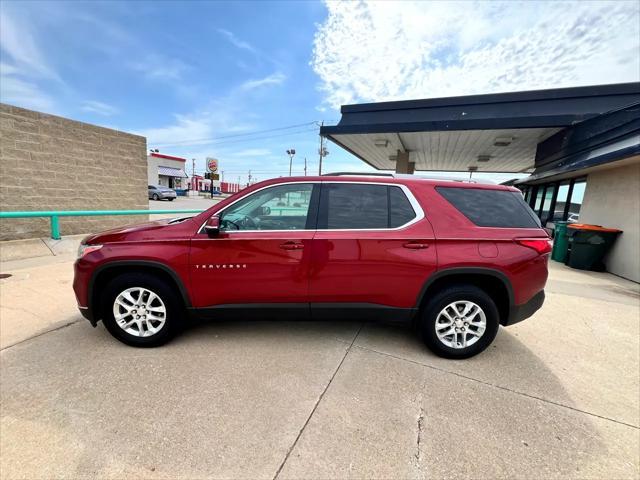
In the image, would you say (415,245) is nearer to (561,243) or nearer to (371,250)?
(371,250)

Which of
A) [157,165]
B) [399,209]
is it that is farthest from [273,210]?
[157,165]

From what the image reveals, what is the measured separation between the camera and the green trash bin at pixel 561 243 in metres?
8.23

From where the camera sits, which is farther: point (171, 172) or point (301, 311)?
point (171, 172)

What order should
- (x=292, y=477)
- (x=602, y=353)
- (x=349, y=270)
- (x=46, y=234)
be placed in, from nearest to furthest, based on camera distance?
(x=292, y=477), (x=349, y=270), (x=602, y=353), (x=46, y=234)

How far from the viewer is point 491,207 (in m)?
3.07

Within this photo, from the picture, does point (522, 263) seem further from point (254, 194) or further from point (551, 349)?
point (254, 194)

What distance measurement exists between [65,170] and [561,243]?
511 inches

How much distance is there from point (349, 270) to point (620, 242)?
8.25m

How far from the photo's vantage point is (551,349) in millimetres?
3381

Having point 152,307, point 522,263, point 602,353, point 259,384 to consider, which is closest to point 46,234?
point 152,307

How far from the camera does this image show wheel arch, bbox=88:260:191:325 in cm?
292

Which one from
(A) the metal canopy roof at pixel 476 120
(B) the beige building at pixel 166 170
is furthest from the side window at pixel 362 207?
(B) the beige building at pixel 166 170

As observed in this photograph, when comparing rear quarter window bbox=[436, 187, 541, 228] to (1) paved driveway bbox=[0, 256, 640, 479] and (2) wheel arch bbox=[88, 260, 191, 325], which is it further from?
(2) wheel arch bbox=[88, 260, 191, 325]

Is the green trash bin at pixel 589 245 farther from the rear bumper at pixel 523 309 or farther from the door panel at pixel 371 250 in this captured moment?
the door panel at pixel 371 250
